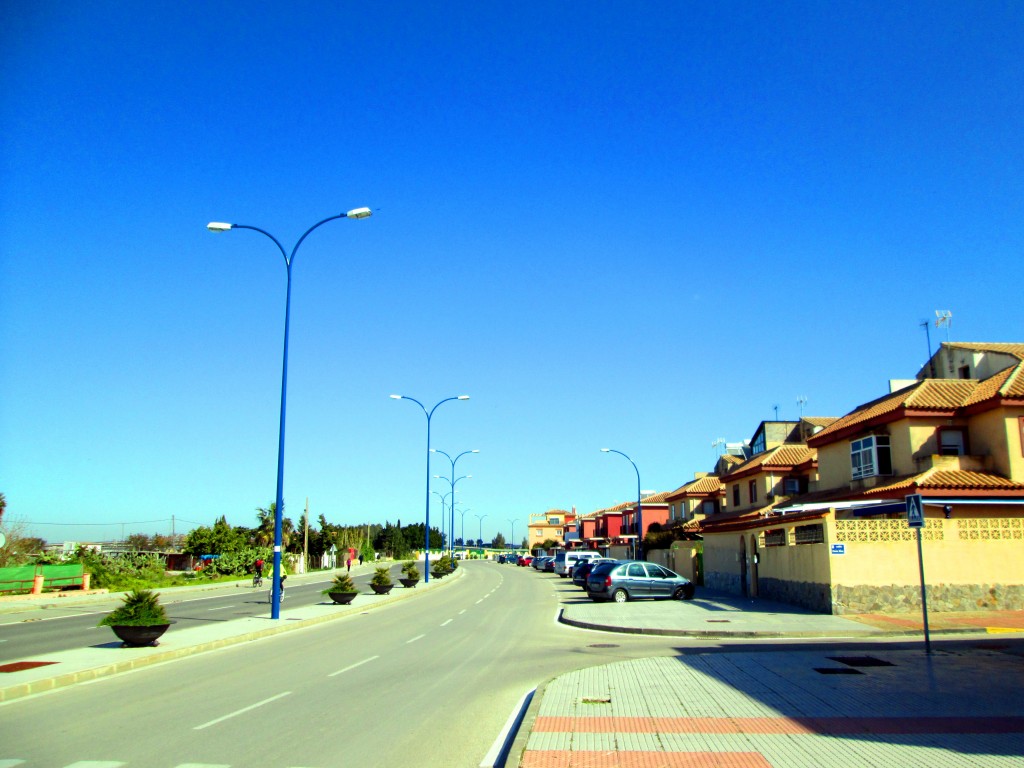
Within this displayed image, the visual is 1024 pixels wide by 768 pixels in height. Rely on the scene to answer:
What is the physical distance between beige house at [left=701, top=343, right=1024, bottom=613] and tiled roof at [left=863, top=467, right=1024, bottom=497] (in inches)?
1.4

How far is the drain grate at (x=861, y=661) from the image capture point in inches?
541

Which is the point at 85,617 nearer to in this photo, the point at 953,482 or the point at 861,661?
the point at 861,661

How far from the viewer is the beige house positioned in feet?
77.1

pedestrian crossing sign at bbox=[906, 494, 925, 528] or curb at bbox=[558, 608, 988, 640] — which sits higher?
pedestrian crossing sign at bbox=[906, 494, 925, 528]

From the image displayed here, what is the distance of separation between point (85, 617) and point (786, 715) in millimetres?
25593

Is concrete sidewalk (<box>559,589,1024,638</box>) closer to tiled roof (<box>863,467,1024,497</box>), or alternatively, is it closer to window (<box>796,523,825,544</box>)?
window (<box>796,523,825,544</box>)

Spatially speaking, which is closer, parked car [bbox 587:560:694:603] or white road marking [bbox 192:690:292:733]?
white road marking [bbox 192:690:292:733]

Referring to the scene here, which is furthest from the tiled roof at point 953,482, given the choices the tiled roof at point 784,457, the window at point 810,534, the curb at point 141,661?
the curb at point 141,661

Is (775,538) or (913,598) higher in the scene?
(775,538)

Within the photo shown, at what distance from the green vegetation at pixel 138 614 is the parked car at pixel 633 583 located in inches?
751

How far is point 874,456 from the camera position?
3061 centimetres

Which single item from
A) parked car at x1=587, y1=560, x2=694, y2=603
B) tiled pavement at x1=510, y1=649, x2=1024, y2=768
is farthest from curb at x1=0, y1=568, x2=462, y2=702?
parked car at x1=587, y1=560, x2=694, y2=603

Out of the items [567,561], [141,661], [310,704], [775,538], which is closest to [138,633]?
[141,661]

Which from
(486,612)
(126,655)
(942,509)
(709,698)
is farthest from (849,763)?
(486,612)
